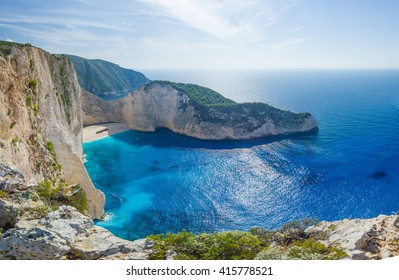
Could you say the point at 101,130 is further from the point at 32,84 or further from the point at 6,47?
the point at 6,47

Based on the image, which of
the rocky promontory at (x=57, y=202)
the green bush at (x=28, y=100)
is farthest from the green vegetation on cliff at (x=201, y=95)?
the green bush at (x=28, y=100)

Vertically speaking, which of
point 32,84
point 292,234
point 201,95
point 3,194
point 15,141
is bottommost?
point 292,234

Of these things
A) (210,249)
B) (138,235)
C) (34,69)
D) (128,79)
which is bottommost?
(138,235)

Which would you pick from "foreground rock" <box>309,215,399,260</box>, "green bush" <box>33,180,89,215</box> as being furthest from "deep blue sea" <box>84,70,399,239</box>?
"foreground rock" <box>309,215,399,260</box>

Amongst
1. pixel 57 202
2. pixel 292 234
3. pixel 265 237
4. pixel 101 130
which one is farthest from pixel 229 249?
pixel 101 130

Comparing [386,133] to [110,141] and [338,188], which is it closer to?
[338,188]

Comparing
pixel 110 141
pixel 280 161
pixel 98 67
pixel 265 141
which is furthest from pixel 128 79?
pixel 280 161
